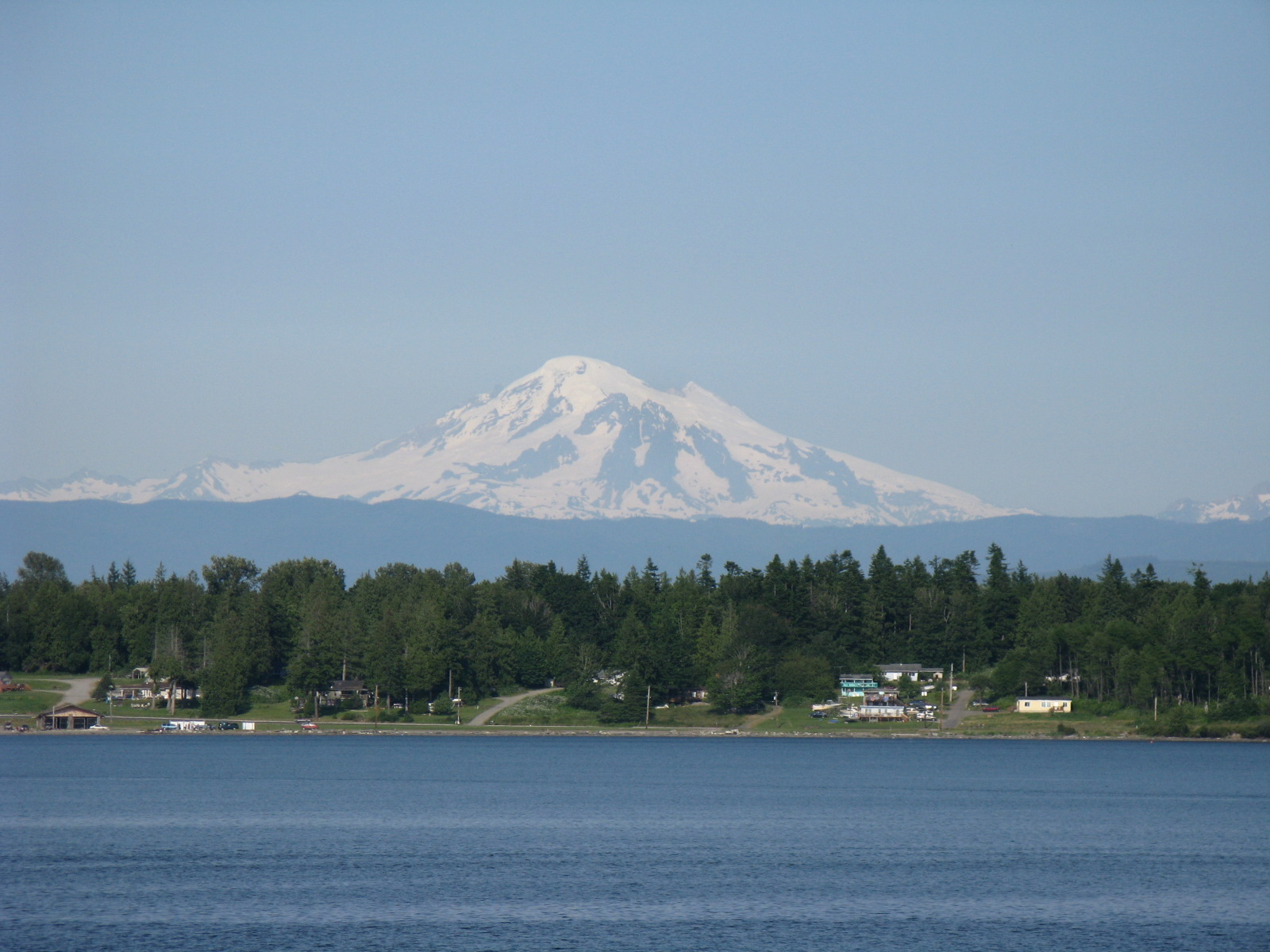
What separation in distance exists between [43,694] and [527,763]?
2682 inches

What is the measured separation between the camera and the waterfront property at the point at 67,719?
146 metres

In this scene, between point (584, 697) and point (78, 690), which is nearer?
point (584, 697)

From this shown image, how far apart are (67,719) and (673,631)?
63.2 meters

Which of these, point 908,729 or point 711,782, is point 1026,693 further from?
point 711,782

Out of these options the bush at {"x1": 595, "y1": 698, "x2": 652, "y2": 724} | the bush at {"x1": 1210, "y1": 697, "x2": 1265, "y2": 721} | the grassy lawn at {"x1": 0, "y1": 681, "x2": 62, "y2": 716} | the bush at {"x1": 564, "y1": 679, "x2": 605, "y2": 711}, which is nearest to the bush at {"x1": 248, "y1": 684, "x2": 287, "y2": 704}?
the grassy lawn at {"x1": 0, "y1": 681, "x2": 62, "y2": 716}

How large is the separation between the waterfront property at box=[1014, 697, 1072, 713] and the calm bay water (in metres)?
34.4

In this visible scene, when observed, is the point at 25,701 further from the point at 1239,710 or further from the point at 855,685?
the point at 1239,710

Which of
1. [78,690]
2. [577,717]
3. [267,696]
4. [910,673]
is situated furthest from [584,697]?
[78,690]

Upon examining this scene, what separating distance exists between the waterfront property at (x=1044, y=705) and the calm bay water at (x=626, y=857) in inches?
1355

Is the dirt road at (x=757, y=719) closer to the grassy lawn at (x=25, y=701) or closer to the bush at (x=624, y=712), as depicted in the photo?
the bush at (x=624, y=712)

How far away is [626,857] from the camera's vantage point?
60812 mm

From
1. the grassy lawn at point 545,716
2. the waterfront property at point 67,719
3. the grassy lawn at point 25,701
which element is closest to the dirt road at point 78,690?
the grassy lawn at point 25,701

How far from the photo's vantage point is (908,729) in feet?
465

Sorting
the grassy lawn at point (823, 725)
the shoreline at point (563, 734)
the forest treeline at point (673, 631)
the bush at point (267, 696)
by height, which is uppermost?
the forest treeline at point (673, 631)
